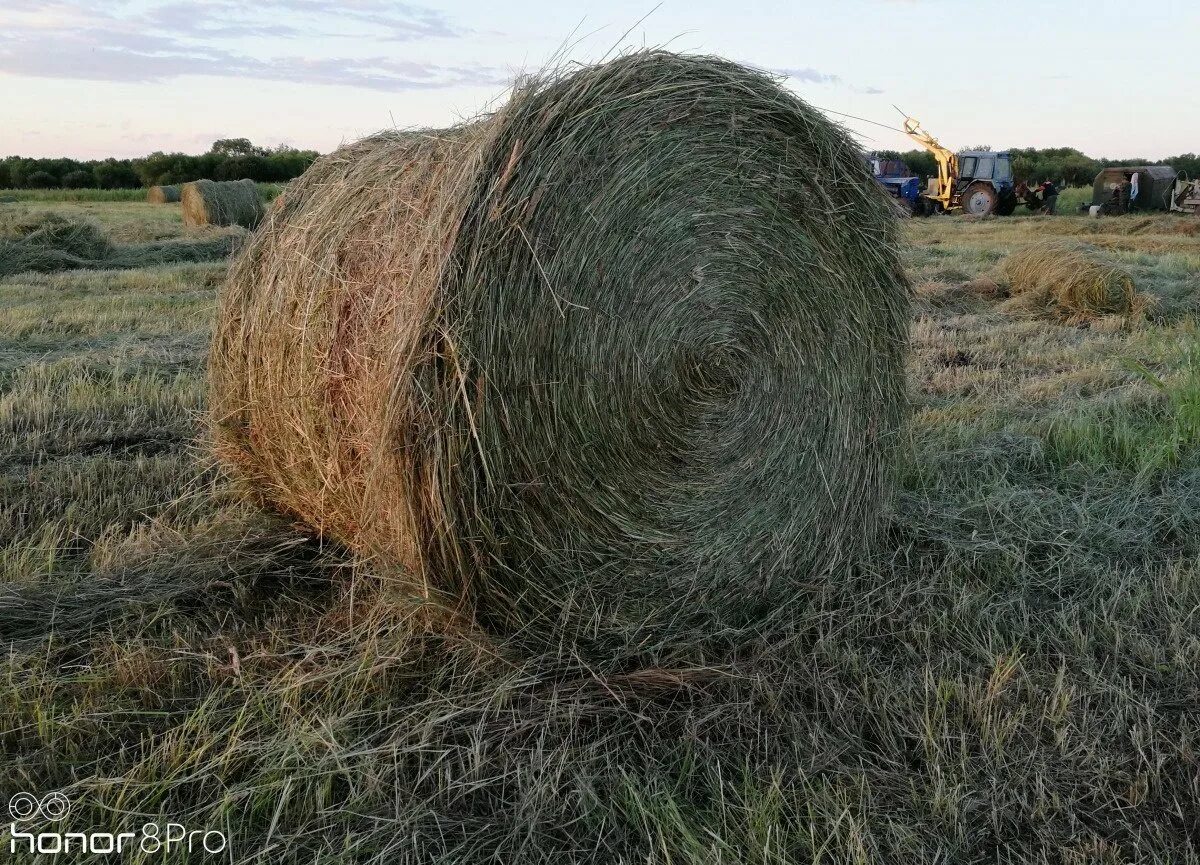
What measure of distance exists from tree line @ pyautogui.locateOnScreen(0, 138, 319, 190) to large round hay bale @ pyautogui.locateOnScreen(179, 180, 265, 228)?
2092 centimetres

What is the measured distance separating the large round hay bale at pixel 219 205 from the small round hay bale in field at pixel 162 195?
12.4 metres

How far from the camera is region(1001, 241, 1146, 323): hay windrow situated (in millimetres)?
9406

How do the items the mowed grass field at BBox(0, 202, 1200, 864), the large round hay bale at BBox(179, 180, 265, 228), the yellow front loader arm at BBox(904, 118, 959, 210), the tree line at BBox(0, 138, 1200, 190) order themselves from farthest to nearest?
the tree line at BBox(0, 138, 1200, 190) → the yellow front loader arm at BBox(904, 118, 959, 210) → the large round hay bale at BBox(179, 180, 265, 228) → the mowed grass field at BBox(0, 202, 1200, 864)

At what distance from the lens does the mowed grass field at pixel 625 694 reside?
7.86 feet

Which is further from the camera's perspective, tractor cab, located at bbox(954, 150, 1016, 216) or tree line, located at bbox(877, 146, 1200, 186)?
tree line, located at bbox(877, 146, 1200, 186)

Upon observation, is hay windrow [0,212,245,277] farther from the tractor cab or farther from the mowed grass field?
the tractor cab

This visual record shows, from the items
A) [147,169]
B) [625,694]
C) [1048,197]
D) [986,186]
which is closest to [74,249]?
[625,694]

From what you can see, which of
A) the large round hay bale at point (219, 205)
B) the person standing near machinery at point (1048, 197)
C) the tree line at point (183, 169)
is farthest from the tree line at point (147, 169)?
the person standing near machinery at point (1048, 197)

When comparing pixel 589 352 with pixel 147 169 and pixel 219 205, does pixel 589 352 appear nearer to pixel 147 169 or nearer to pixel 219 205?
pixel 219 205

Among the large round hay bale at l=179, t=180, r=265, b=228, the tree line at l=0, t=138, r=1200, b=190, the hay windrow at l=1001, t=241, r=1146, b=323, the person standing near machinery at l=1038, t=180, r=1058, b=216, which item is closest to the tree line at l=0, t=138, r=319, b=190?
the tree line at l=0, t=138, r=1200, b=190

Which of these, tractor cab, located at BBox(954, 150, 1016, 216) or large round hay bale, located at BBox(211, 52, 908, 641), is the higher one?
tractor cab, located at BBox(954, 150, 1016, 216)

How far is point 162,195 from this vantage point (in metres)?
30.1

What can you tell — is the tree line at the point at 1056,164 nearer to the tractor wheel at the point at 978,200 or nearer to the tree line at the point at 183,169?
the tree line at the point at 183,169

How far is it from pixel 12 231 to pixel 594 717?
13.6m
